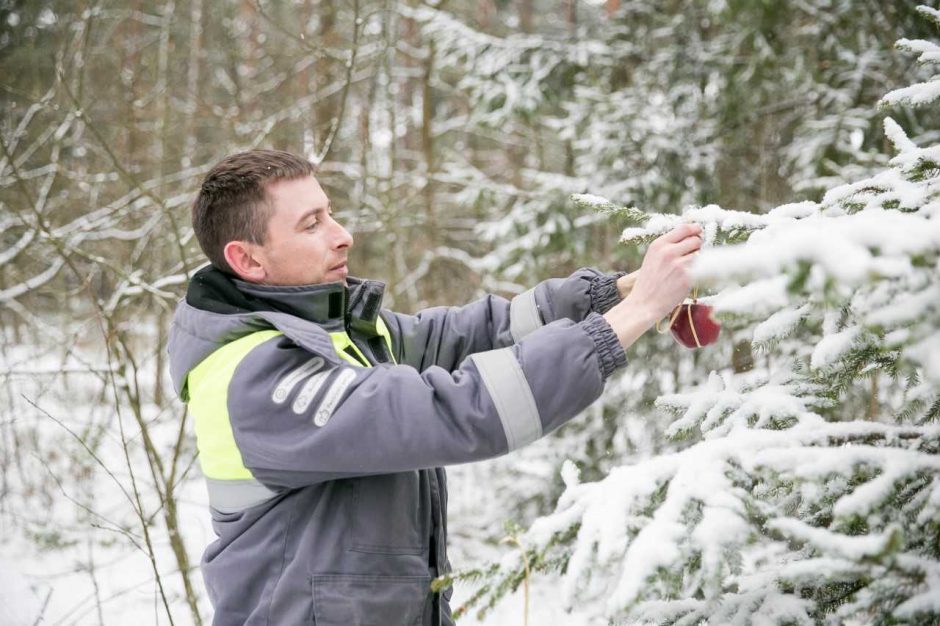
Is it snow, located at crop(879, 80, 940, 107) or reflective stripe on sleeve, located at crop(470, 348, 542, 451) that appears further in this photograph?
snow, located at crop(879, 80, 940, 107)

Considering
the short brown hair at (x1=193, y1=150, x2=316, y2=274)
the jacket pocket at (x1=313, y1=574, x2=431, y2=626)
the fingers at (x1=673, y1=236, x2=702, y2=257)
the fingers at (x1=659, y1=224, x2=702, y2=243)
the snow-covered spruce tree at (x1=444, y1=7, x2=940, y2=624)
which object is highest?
the short brown hair at (x1=193, y1=150, x2=316, y2=274)

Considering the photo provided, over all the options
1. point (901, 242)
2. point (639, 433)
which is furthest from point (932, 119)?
point (901, 242)

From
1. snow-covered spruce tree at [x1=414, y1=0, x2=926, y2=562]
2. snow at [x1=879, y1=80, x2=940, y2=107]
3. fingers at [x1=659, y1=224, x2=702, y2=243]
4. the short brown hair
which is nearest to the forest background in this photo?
snow-covered spruce tree at [x1=414, y1=0, x2=926, y2=562]

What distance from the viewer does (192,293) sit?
1.81m

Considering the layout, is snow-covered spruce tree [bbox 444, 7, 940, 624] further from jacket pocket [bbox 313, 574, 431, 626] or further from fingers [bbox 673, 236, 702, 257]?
jacket pocket [bbox 313, 574, 431, 626]

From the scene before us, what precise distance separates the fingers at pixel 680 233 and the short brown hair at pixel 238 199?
1.02 meters

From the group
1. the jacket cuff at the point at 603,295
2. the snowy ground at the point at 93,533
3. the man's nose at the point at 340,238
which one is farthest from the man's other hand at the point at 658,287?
the snowy ground at the point at 93,533

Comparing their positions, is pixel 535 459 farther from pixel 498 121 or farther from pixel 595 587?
pixel 595 587

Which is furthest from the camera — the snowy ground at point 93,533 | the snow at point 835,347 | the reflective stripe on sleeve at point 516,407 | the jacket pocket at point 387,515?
the snowy ground at point 93,533

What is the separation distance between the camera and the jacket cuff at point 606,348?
4.98 feet

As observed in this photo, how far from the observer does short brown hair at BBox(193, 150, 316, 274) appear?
189 centimetres

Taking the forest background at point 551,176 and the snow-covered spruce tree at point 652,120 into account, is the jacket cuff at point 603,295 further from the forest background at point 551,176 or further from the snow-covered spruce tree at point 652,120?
the snow-covered spruce tree at point 652,120

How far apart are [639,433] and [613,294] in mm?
3931

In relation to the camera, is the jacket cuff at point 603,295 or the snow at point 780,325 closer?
the snow at point 780,325
